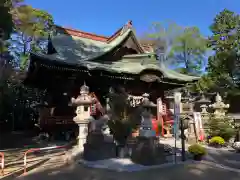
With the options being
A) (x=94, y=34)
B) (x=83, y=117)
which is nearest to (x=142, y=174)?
(x=83, y=117)

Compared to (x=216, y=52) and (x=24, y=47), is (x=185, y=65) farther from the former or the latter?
(x=24, y=47)

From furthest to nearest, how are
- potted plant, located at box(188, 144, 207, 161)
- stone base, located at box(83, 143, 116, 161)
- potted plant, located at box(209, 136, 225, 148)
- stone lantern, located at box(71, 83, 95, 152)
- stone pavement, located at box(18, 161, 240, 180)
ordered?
potted plant, located at box(209, 136, 225, 148)
stone lantern, located at box(71, 83, 95, 152)
potted plant, located at box(188, 144, 207, 161)
stone base, located at box(83, 143, 116, 161)
stone pavement, located at box(18, 161, 240, 180)

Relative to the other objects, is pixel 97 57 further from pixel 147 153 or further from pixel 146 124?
pixel 147 153

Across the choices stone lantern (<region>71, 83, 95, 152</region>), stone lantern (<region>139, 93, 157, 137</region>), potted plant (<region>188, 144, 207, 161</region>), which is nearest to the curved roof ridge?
stone lantern (<region>71, 83, 95, 152</region>)

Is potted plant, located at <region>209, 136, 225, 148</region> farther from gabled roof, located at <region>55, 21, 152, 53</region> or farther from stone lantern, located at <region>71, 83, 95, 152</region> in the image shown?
gabled roof, located at <region>55, 21, 152, 53</region>

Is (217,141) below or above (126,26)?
below

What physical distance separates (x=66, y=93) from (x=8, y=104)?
8.87 metres

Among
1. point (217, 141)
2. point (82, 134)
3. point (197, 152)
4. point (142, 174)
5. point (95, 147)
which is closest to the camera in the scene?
point (142, 174)

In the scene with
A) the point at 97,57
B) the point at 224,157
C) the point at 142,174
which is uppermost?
the point at 97,57

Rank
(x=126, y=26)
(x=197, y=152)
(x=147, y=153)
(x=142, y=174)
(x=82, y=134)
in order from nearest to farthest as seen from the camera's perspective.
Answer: (x=142, y=174), (x=147, y=153), (x=197, y=152), (x=82, y=134), (x=126, y=26)

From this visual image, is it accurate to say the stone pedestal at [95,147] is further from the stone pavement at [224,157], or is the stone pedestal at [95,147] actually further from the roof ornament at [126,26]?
the roof ornament at [126,26]

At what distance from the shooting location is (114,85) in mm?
16516

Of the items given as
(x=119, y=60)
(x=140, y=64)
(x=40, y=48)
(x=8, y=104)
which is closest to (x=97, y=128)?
(x=140, y=64)

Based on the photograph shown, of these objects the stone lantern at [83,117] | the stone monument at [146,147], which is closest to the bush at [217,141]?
the stone monument at [146,147]
